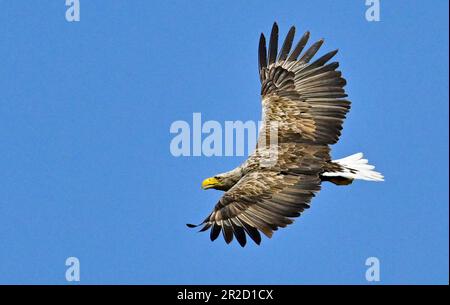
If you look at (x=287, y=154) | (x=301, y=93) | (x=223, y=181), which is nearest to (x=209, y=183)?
(x=223, y=181)

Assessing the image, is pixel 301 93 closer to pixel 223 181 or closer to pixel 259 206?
pixel 223 181

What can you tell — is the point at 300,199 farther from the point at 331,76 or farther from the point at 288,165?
the point at 331,76

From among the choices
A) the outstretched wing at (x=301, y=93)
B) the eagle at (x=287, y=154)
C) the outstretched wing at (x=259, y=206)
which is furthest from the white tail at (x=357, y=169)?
the outstretched wing at (x=259, y=206)

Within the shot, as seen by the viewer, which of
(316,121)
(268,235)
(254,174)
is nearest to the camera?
(268,235)

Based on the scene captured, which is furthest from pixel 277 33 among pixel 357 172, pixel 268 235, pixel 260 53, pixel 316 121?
pixel 268 235

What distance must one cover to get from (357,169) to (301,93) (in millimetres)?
1481

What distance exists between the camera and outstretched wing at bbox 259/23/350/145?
14.8 m

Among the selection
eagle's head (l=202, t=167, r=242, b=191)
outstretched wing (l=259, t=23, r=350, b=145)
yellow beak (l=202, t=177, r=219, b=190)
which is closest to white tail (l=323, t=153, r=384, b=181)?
outstretched wing (l=259, t=23, r=350, b=145)

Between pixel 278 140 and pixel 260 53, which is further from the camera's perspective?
pixel 260 53

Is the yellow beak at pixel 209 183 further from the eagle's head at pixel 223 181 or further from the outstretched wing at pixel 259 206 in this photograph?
the outstretched wing at pixel 259 206

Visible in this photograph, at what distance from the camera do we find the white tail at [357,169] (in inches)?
564

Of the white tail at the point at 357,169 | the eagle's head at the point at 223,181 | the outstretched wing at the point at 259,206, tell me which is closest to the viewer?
the outstretched wing at the point at 259,206

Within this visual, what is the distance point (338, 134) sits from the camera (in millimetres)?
14742

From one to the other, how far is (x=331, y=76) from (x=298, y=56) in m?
0.69
